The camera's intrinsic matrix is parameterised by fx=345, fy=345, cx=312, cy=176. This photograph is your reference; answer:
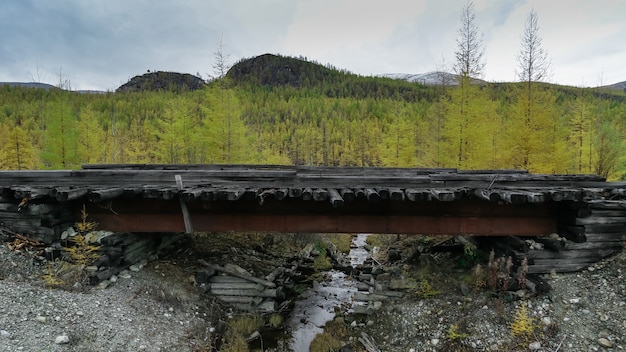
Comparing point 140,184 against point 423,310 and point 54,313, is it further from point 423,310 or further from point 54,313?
point 423,310

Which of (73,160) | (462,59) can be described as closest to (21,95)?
(73,160)

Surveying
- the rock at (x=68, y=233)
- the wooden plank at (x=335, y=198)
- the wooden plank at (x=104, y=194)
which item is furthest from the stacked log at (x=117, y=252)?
the wooden plank at (x=335, y=198)

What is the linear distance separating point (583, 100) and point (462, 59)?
10660 millimetres

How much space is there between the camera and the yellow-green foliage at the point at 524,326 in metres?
6.02

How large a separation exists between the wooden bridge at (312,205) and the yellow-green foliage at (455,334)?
1872 mm

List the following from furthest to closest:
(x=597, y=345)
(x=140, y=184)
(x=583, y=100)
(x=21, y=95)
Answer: (x=21, y=95) → (x=583, y=100) → (x=140, y=184) → (x=597, y=345)

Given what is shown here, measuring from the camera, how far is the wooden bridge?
688cm

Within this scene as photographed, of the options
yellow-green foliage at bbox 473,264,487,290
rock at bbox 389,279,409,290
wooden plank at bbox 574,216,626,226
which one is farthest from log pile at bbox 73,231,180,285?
wooden plank at bbox 574,216,626,226

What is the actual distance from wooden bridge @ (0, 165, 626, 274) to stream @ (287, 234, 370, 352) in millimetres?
2773

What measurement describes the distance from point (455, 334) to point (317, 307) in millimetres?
4434

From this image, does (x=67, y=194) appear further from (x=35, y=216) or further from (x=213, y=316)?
(x=213, y=316)

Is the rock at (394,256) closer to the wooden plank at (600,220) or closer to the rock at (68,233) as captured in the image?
the wooden plank at (600,220)

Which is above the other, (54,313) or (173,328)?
(54,313)

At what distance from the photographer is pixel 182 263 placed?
30.6 ft
